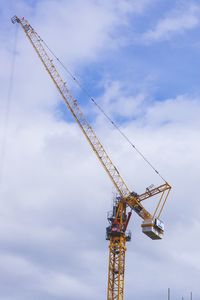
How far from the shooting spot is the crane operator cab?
10844 centimetres

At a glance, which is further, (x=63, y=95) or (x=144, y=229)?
(x=63, y=95)

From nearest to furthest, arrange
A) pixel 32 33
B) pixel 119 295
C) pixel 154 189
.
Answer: pixel 119 295 → pixel 154 189 → pixel 32 33

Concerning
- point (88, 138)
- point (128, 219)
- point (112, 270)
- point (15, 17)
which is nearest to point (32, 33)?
point (15, 17)

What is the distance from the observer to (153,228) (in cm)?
10862

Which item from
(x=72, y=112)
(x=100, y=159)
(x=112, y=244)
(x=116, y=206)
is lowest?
(x=112, y=244)

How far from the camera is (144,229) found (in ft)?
358

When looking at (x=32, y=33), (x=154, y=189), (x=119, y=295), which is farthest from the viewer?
(x=32, y=33)

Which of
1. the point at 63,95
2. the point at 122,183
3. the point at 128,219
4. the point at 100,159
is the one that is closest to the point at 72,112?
the point at 63,95

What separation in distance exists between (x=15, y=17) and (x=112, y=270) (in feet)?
243

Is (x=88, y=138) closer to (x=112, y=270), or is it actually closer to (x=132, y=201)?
(x=132, y=201)

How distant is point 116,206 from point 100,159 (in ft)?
43.0

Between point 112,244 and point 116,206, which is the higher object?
point 116,206

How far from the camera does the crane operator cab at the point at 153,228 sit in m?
108

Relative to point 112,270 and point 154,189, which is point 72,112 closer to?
point 154,189
